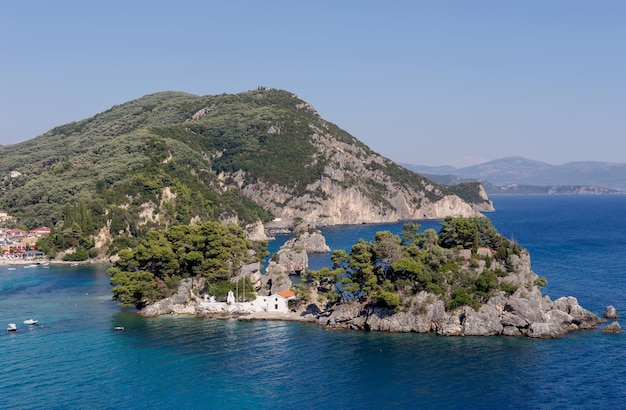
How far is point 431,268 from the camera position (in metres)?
75.3

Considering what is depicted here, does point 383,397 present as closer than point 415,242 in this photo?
Yes

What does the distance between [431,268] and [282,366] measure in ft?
78.4

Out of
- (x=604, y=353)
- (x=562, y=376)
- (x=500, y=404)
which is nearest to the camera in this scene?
(x=500, y=404)

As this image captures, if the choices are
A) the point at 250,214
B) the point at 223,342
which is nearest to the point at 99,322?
the point at 223,342

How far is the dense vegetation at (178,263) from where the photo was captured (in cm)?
8588

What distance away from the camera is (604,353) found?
62750 millimetres

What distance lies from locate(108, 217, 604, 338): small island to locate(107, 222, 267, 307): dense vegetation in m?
0.15

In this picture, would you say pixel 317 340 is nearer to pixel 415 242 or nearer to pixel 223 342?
pixel 223 342

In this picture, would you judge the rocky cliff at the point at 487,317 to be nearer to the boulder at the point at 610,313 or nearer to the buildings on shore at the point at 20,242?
the boulder at the point at 610,313

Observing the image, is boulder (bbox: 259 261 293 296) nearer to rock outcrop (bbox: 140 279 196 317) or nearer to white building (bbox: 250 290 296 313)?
white building (bbox: 250 290 296 313)

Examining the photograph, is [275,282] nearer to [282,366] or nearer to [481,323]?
[282,366]

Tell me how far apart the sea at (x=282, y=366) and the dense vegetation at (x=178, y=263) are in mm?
4182

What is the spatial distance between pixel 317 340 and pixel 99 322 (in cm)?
2958

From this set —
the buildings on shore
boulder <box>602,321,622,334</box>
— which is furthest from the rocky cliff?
the buildings on shore
